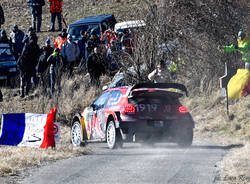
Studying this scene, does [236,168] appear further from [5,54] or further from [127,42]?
[5,54]

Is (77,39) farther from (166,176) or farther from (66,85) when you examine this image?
(166,176)

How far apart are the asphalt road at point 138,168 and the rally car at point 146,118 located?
31cm

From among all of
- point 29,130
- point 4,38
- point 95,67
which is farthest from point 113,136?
point 4,38

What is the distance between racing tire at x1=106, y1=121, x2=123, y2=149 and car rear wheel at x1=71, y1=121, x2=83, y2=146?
1.60 m

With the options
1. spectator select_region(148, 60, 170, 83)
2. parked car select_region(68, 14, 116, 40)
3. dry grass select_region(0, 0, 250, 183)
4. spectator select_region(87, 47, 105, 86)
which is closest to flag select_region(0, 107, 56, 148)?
dry grass select_region(0, 0, 250, 183)

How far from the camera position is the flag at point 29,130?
48.3ft

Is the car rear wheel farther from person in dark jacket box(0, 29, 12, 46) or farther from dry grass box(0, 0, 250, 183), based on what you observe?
person in dark jacket box(0, 29, 12, 46)

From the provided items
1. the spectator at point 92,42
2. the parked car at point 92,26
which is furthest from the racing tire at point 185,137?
the parked car at point 92,26

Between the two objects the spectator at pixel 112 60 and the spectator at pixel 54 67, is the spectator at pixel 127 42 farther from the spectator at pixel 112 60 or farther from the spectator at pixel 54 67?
the spectator at pixel 54 67

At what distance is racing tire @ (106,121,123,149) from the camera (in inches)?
588

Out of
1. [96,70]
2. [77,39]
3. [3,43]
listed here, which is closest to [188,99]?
[96,70]

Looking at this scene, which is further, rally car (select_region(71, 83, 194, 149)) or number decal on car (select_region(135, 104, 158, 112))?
number decal on car (select_region(135, 104, 158, 112))

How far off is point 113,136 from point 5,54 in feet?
43.1

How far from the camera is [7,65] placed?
27.3m
